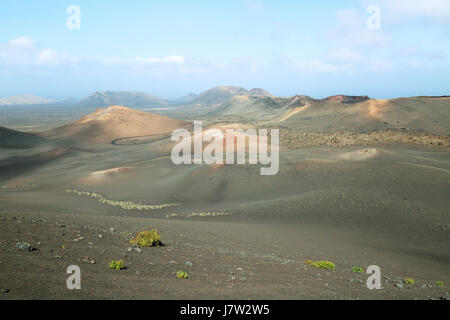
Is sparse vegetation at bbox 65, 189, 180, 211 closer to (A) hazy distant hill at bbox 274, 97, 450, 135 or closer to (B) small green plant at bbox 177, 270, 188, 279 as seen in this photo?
(B) small green plant at bbox 177, 270, 188, 279

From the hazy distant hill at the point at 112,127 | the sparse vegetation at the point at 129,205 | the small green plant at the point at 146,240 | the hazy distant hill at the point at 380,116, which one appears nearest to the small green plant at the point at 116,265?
the small green plant at the point at 146,240

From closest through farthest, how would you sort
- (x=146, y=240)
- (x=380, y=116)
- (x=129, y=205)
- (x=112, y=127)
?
(x=146, y=240)
(x=129, y=205)
(x=380, y=116)
(x=112, y=127)

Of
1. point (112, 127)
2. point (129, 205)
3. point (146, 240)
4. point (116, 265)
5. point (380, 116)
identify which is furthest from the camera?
point (112, 127)

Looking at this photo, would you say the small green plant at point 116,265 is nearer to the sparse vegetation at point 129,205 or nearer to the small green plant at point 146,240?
the small green plant at point 146,240

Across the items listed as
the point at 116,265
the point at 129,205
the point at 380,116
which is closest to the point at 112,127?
the point at 129,205

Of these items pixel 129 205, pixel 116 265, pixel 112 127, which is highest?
pixel 112 127

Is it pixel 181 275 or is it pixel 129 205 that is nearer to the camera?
pixel 181 275

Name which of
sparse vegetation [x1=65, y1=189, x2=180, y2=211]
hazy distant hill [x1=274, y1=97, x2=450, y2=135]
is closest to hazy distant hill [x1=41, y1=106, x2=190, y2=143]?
hazy distant hill [x1=274, y1=97, x2=450, y2=135]

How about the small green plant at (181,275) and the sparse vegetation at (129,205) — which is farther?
the sparse vegetation at (129,205)

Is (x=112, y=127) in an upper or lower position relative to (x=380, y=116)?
lower

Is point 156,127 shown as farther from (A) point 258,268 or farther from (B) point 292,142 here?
(A) point 258,268

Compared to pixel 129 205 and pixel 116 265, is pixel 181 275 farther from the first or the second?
pixel 129 205

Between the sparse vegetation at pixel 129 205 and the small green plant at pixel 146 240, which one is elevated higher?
the small green plant at pixel 146 240
